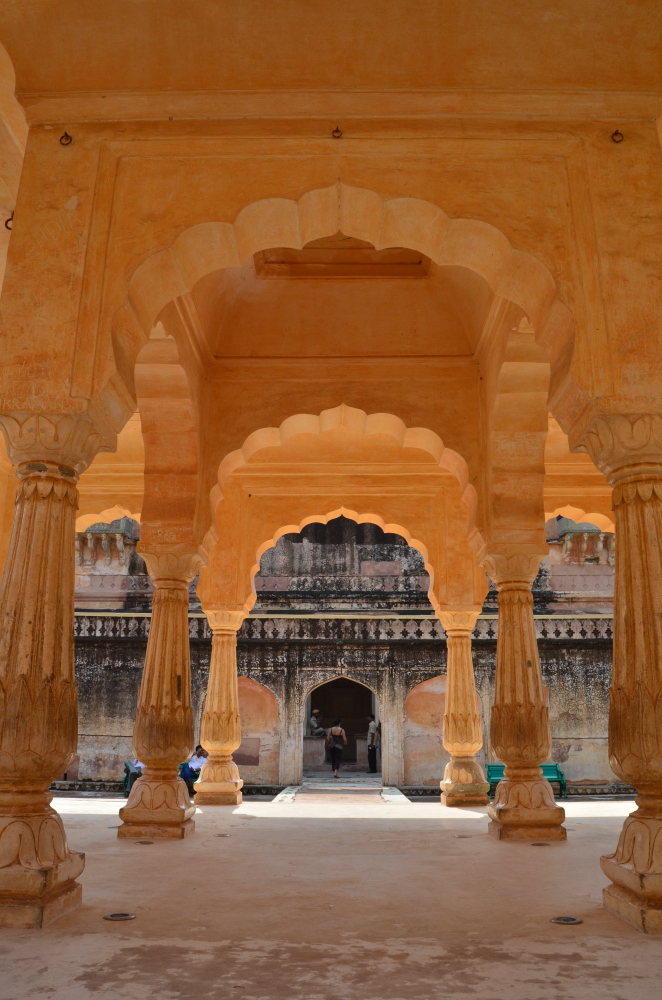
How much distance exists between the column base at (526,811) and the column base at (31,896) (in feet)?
12.7

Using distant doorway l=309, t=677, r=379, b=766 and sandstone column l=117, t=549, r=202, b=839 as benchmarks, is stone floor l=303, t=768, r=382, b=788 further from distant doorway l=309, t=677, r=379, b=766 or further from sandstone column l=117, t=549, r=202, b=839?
sandstone column l=117, t=549, r=202, b=839

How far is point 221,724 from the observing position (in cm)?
976

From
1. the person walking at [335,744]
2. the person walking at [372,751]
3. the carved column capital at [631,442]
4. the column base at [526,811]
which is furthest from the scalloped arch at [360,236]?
the person walking at [372,751]

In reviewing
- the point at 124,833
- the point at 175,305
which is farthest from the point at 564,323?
the point at 124,833

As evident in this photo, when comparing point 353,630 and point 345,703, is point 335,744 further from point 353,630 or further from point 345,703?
point 345,703

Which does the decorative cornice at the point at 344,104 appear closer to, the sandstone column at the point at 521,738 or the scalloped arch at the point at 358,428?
the scalloped arch at the point at 358,428

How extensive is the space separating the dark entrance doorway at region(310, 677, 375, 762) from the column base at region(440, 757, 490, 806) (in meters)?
14.5

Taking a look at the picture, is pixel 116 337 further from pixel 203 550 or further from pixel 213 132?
pixel 203 550

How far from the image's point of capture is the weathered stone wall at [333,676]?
1700cm

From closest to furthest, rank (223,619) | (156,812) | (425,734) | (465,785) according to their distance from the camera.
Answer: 1. (156,812)
2. (465,785)
3. (223,619)
4. (425,734)

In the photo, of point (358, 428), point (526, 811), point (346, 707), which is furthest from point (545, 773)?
point (346, 707)

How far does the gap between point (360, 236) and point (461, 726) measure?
6659 mm

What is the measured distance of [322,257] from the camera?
6891 millimetres

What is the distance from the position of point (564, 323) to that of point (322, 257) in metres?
3.17
